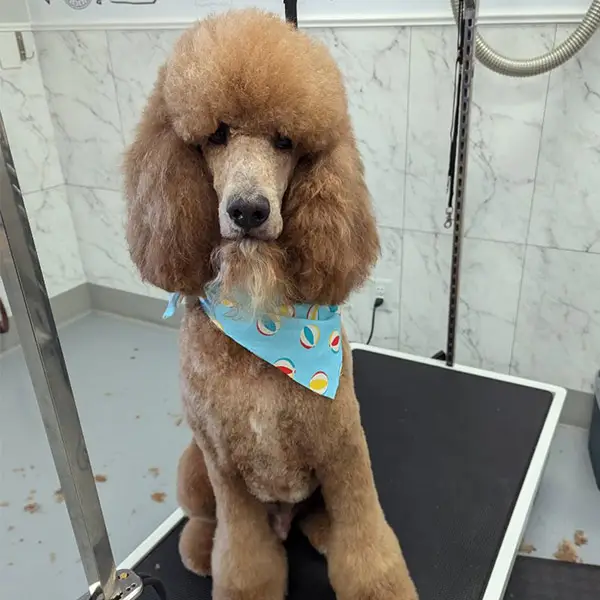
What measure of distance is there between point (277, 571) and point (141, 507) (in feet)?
2.26

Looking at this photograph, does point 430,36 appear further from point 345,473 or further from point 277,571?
point 277,571

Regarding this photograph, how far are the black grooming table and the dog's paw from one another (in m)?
0.03

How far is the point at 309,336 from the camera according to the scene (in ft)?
2.74

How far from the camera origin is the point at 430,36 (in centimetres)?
155

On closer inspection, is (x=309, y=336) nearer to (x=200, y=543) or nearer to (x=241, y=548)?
(x=241, y=548)

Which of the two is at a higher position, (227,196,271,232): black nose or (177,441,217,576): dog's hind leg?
(227,196,271,232): black nose

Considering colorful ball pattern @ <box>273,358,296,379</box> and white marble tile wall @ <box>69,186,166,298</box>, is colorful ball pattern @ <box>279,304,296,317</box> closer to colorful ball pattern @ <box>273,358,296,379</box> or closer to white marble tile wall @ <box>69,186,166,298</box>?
colorful ball pattern @ <box>273,358,296,379</box>

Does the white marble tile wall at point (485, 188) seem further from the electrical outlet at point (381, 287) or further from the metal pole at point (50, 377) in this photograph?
the metal pole at point (50, 377)

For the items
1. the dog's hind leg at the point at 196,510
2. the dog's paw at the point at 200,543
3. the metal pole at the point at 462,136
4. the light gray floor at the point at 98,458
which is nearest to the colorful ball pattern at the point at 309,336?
the dog's hind leg at the point at 196,510

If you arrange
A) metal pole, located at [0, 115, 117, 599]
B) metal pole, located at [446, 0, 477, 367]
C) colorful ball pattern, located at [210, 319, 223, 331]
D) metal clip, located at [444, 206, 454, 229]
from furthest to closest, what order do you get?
metal clip, located at [444, 206, 454, 229] < metal pole, located at [446, 0, 477, 367] < colorful ball pattern, located at [210, 319, 223, 331] < metal pole, located at [0, 115, 117, 599]

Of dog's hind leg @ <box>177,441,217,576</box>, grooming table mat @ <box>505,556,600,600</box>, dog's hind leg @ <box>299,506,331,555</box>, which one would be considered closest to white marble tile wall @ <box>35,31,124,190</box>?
dog's hind leg @ <box>177,441,217,576</box>

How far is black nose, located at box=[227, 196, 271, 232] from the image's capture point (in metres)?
0.64

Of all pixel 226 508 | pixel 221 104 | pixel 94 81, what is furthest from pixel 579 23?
pixel 94 81

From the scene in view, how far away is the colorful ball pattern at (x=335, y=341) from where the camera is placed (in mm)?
861
